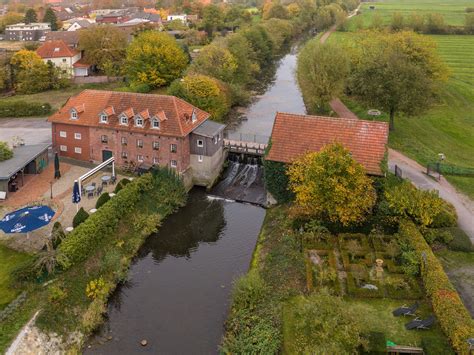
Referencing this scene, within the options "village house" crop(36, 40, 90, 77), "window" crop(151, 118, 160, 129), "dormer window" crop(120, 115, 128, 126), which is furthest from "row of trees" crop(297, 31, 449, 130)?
"village house" crop(36, 40, 90, 77)

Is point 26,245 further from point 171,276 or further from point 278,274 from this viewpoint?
point 278,274

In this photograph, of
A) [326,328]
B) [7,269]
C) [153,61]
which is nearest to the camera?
[326,328]

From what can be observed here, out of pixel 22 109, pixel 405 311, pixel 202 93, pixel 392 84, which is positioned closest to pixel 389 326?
pixel 405 311

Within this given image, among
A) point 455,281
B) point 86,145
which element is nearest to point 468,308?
point 455,281

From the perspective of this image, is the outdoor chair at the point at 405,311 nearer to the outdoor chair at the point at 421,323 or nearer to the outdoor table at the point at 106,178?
the outdoor chair at the point at 421,323

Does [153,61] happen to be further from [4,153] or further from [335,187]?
[335,187]

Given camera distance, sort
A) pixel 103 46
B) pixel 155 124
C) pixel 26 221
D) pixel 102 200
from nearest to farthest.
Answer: pixel 26 221 < pixel 102 200 < pixel 155 124 < pixel 103 46

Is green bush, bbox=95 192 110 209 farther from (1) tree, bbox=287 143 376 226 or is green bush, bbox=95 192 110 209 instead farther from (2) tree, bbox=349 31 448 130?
(2) tree, bbox=349 31 448 130
